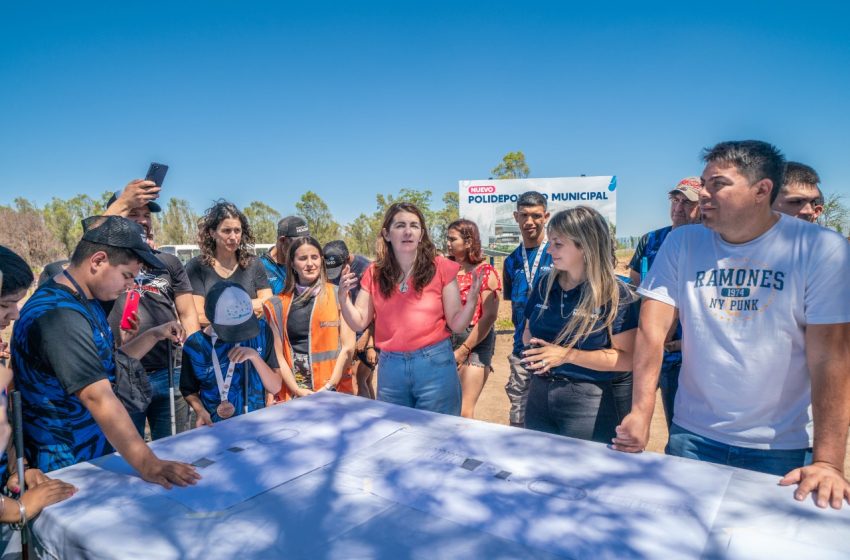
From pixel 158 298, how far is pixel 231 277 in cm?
49

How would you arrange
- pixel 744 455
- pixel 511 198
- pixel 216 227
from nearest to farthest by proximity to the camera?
pixel 744 455 → pixel 216 227 → pixel 511 198

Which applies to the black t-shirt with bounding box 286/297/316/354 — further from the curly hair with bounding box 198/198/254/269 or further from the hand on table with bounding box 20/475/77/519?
the hand on table with bounding box 20/475/77/519

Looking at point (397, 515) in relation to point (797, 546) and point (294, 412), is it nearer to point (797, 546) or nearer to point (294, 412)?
point (797, 546)

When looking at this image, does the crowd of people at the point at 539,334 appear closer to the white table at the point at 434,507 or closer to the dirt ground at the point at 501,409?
the white table at the point at 434,507

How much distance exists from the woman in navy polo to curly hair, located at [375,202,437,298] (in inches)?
28.9

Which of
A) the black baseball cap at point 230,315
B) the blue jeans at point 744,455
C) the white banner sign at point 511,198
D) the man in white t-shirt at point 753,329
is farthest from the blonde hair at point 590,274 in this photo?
the white banner sign at point 511,198

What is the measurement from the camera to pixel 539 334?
2.29 meters

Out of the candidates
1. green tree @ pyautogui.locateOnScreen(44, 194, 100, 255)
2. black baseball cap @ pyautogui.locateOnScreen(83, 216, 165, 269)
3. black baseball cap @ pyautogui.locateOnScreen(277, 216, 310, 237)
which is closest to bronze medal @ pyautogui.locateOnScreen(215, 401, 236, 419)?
black baseball cap @ pyautogui.locateOnScreen(83, 216, 165, 269)

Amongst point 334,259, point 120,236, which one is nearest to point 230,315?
point 120,236

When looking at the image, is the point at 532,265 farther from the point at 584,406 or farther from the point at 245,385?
the point at 245,385

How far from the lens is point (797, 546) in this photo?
3.35ft

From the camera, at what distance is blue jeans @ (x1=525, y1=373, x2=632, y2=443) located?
2115 mm

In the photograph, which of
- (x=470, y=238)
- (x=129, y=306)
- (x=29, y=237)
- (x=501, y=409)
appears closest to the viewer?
(x=129, y=306)

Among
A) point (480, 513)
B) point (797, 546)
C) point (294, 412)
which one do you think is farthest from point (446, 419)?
point (797, 546)
